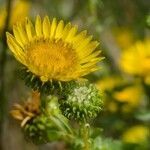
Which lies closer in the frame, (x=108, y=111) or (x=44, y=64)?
(x=44, y=64)

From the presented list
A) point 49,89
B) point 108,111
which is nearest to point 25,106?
point 49,89

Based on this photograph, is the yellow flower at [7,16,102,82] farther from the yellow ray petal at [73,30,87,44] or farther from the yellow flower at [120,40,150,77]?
the yellow flower at [120,40,150,77]

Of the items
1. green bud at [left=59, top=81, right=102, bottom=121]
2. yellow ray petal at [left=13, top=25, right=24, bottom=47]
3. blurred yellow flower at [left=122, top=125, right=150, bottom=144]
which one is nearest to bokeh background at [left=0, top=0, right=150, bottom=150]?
blurred yellow flower at [left=122, top=125, right=150, bottom=144]

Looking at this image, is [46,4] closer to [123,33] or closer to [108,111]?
[123,33]

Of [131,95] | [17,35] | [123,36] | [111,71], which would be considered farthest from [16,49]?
[123,36]

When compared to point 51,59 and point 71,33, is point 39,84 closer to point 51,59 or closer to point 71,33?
point 51,59

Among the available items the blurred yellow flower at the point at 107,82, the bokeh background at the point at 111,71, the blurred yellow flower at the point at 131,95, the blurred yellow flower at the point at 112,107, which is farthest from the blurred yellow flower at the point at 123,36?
the blurred yellow flower at the point at 112,107
